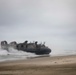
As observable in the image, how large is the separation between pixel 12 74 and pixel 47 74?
1.11 metres

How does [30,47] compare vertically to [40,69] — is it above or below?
above

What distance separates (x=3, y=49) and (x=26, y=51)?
206 centimetres

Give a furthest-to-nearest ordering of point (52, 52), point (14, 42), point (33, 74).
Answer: point (52, 52), point (14, 42), point (33, 74)

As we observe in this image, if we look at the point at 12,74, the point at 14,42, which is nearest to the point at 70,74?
the point at 12,74

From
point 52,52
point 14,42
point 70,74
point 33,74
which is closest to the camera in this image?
point 70,74

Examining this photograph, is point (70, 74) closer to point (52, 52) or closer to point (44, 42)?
point (44, 42)

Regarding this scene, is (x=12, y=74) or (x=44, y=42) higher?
(x=44, y=42)

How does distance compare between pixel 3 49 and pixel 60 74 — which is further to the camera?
pixel 3 49

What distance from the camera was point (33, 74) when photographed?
7.59 m

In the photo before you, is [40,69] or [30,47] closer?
[40,69]

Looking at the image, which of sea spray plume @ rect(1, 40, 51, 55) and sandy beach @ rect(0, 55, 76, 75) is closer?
sandy beach @ rect(0, 55, 76, 75)

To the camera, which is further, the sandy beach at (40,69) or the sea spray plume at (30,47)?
the sea spray plume at (30,47)

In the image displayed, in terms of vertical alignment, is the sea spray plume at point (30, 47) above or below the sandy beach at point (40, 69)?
above

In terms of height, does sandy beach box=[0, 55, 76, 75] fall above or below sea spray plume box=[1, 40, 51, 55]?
below
